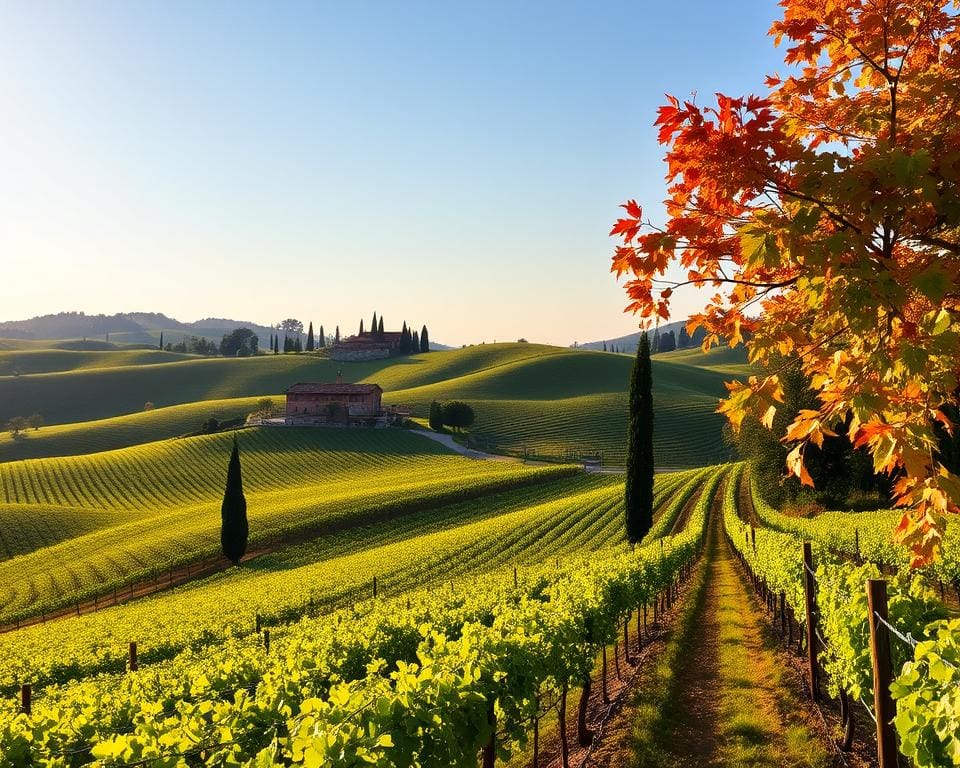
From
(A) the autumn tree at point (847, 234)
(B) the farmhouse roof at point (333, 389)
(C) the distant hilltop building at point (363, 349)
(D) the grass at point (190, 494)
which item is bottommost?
(D) the grass at point (190, 494)

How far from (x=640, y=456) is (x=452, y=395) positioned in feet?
265

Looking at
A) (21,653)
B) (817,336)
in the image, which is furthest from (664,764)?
(21,653)

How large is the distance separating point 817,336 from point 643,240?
4.83ft

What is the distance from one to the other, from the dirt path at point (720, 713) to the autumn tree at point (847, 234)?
6.58 metres

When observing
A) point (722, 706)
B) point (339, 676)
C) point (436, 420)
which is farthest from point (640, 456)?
point (436, 420)

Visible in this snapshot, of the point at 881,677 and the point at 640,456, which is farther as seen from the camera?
the point at 640,456

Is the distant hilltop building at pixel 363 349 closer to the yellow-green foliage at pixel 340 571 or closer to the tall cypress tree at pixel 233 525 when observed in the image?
the yellow-green foliage at pixel 340 571

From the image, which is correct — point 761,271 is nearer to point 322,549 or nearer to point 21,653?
point 21,653

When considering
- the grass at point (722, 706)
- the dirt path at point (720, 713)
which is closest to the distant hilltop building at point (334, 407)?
the grass at point (722, 706)

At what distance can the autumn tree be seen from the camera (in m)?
3.34

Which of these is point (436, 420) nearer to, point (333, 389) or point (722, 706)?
point (333, 389)

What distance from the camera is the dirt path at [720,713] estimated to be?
9414 millimetres

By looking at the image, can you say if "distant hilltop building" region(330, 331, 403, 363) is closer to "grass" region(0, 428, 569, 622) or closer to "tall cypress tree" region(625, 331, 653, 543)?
"grass" region(0, 428, 569, 622)

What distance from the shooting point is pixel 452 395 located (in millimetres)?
117125
